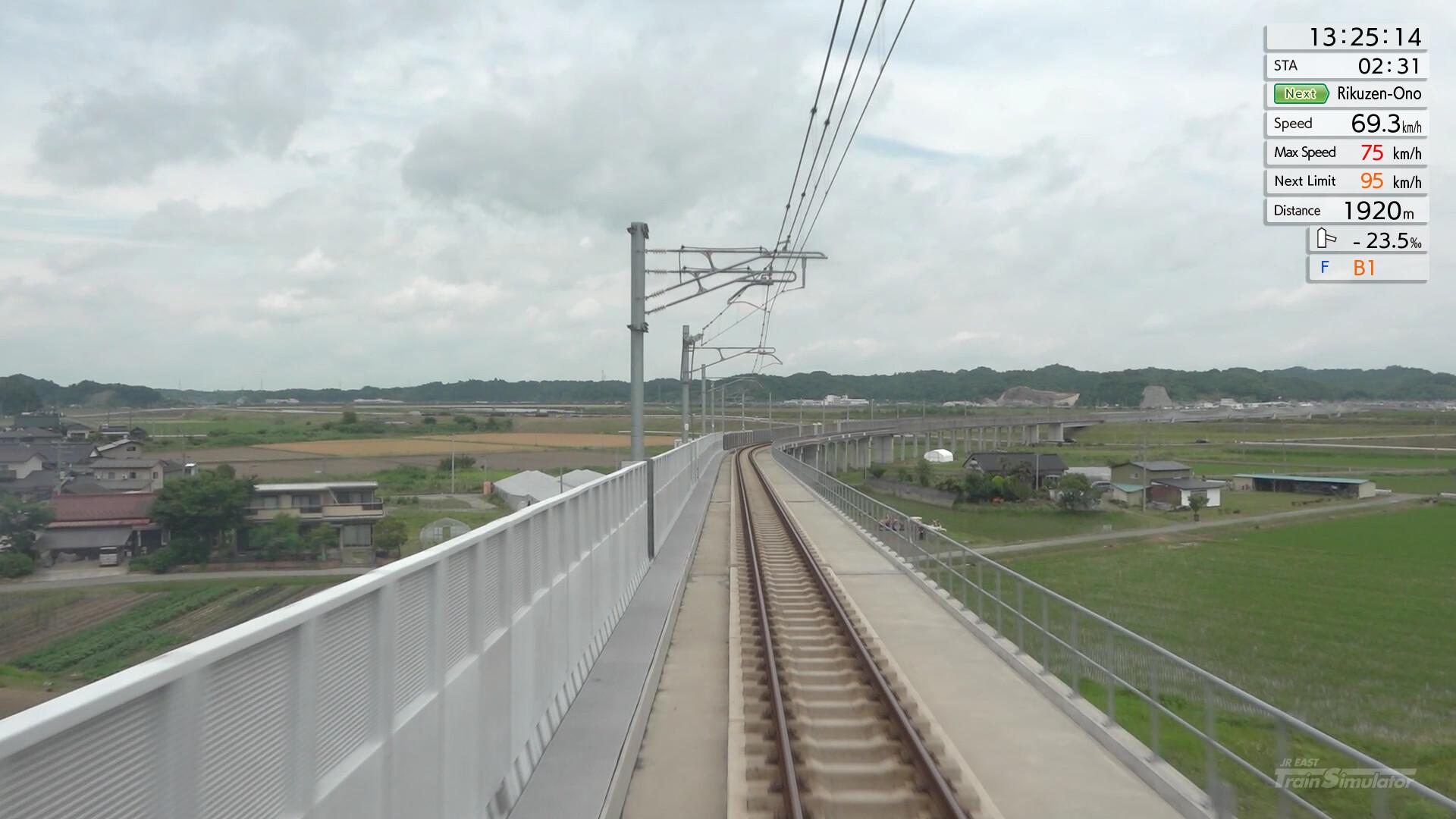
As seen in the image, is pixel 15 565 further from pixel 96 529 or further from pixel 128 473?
pixel 128 473

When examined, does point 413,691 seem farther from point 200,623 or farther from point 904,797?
point 904,797

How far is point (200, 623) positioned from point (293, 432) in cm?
2215

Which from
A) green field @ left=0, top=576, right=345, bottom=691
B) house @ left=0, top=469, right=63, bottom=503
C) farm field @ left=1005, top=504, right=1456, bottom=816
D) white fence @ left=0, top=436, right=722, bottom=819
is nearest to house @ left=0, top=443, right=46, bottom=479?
house @ left=0, top=469, right=63, bottom=503

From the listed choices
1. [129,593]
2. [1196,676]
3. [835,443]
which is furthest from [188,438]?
[835,443]

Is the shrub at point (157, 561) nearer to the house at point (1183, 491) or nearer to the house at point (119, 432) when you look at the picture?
the house at point (119, 432)

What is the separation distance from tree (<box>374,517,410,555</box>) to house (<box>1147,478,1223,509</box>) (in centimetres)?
6092

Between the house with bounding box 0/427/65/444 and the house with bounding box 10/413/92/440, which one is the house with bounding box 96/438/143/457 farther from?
the house with bounding box 0/427/65/444

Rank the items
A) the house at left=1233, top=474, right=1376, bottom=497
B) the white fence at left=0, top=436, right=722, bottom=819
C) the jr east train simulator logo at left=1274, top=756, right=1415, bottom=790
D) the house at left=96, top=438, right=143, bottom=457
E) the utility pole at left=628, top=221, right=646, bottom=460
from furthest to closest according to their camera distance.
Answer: the house at left=1233, top=474, right=1376, bottom=497, the utility pole at left=628, top=221, right=646, bottom=460, the house at left=96, top=438, right=143, bottom=457, the jr east train simulator logo at left=1274, top=756, right=1415, bottom=790, the white fence at left=0, top=436, right=722, bottom=819

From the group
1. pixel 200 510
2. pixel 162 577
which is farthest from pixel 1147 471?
pixel 162 577

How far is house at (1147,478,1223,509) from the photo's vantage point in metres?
61.9

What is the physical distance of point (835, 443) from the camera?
10675 centimetres

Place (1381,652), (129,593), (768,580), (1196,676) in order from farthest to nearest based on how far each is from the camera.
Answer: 1. (1381,652)
2. (768,580)
3. (1196,676)
4. (129,593)

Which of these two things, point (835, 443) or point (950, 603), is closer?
point (950, 603)

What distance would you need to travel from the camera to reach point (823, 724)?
9.52 meters
